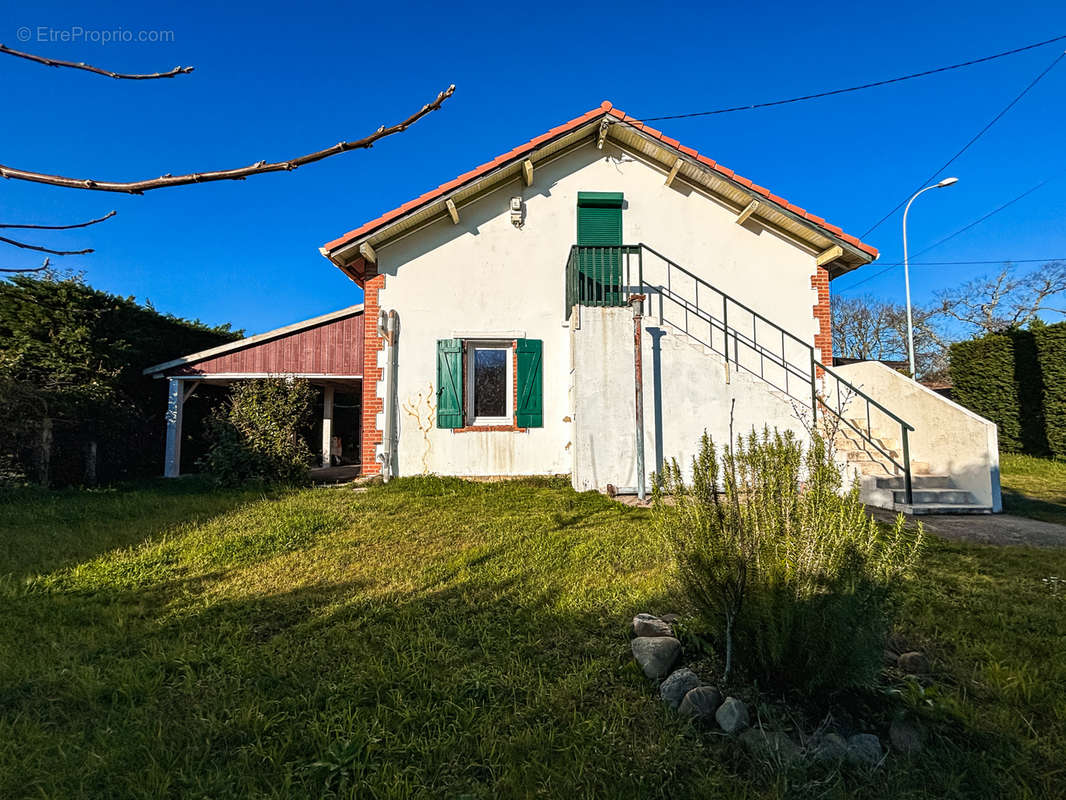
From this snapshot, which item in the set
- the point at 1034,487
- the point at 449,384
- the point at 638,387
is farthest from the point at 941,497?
the point at 449,384

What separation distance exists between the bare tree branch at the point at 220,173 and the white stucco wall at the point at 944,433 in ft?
26.5

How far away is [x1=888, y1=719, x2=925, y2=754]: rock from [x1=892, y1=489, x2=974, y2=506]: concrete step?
19.0ft

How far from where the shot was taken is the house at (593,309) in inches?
284

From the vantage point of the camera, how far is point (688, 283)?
8352mm

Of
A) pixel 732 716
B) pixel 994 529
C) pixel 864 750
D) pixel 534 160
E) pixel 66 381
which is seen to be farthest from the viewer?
pixel 534 160

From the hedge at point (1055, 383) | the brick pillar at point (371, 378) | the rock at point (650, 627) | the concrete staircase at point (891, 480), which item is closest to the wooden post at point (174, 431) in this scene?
the brick pillar at point (371, 378)

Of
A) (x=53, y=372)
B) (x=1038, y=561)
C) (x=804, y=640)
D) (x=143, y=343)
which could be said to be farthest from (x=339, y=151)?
(x=143, y=343)

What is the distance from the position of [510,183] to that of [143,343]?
26.8 feet

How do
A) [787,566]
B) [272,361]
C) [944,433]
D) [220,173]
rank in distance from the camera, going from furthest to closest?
[272,361] < [944,433] < [787,566] < [220,173]

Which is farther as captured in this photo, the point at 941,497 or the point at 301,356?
Answer: the point at 301,356

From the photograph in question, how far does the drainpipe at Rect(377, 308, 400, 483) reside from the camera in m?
7.86

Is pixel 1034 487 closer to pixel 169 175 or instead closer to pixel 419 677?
pixel 419 677

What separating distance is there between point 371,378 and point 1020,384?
15299 millimetres

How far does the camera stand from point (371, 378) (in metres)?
8.02
